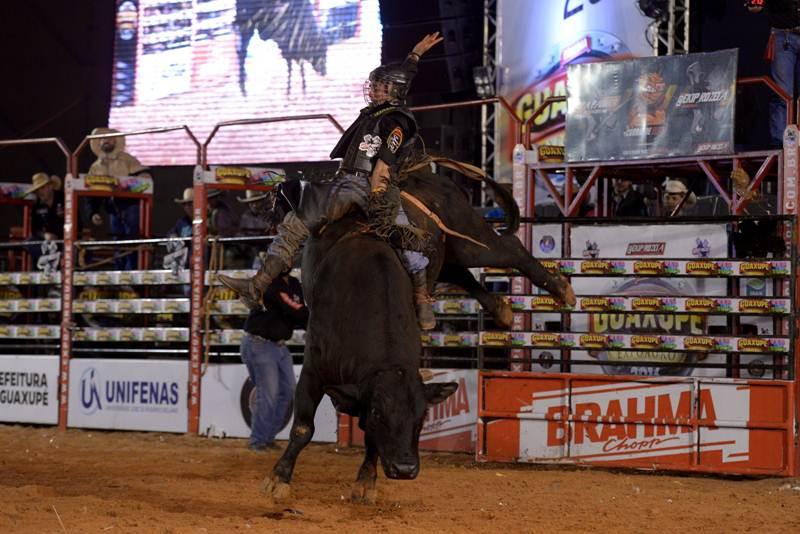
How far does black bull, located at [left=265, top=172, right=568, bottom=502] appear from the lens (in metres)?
7.09

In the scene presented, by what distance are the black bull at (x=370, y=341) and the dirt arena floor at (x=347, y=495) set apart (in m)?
0.50

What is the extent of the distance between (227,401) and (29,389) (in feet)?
9.73

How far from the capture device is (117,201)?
14.8 m

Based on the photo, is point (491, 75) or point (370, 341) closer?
point (370, 341)

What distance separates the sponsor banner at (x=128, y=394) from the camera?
13609 millimetres

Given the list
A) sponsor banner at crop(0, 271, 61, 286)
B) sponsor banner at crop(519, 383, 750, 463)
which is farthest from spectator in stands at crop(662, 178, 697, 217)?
sponsor banner at crop(0, 271, 61, 286)

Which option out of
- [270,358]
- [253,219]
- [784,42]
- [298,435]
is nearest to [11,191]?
[253,219]

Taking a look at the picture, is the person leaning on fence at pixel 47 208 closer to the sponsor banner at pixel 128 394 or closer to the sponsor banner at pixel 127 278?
the sponsor banner at pixel 127 278

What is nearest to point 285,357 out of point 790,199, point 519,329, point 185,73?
point 519,329

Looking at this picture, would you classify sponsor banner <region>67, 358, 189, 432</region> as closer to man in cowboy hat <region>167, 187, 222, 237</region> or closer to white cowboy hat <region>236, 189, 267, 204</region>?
man in cowboy hat <region>167, 187, 222, 237</region>

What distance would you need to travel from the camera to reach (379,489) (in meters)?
8.84

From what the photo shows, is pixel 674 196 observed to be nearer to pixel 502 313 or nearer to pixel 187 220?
pixel 502 313

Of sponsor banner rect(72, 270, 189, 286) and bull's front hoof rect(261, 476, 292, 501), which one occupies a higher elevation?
sponsor banner rect(72, 270, 189, 286)

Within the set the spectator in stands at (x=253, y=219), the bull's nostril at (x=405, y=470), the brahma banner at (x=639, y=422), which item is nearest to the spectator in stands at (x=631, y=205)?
the brahma banner at (x=639, y=422)
